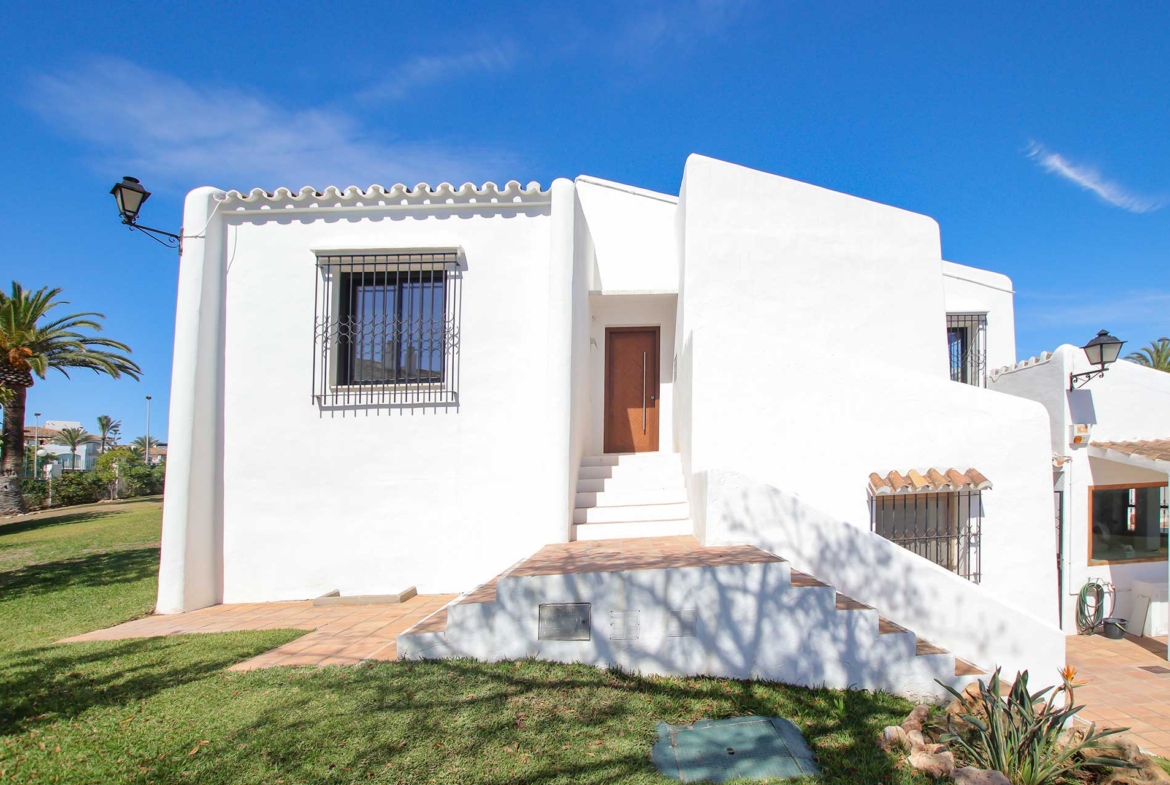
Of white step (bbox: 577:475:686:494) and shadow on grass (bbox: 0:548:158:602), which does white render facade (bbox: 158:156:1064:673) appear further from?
shadow on grass (bbox: 0:548:158:602)

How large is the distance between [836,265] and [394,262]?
6.04 metres

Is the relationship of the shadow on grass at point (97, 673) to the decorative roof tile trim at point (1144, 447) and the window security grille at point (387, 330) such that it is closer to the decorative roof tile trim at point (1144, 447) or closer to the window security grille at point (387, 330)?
the window security grille at point (387, 330)

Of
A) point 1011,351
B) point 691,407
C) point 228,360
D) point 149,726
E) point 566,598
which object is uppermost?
point 1011,351

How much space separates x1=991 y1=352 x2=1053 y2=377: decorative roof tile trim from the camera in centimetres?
949

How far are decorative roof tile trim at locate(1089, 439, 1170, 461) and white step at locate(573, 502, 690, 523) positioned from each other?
6930mm

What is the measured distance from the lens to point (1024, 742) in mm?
3182

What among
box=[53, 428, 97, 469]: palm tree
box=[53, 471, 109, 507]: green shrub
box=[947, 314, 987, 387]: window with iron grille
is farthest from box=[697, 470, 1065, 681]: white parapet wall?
box=[53, 428, 97, 469]: palm tree

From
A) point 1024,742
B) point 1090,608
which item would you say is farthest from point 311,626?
point 1090,608

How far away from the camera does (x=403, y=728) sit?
327 cm

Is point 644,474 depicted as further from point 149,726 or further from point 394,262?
point 149,726

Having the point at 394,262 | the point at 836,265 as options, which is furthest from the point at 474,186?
the point at 836,265

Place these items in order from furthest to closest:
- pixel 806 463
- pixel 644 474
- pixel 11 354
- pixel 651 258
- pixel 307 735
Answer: pixel 11 354 → pixel 651 258 → pixel 644 474 → pixel 806 463 → pixel 307 735

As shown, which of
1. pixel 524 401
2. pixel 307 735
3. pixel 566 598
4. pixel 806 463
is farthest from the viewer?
pixel 524 401

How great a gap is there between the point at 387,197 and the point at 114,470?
1152 inches
